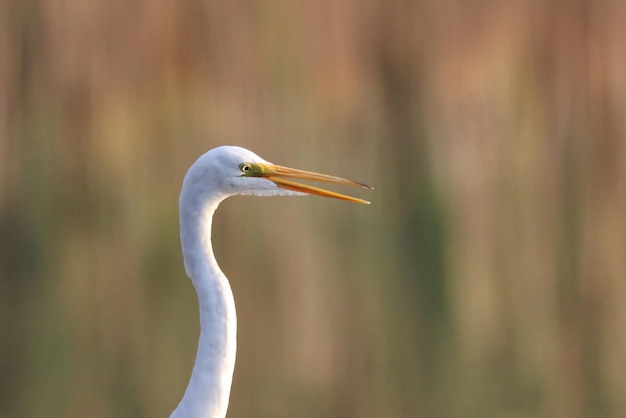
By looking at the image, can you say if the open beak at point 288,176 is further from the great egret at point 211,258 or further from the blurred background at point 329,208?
the blurred background at point 329,208

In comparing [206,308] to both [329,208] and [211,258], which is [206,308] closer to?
[211,258]

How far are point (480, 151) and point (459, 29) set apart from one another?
1.64 ft

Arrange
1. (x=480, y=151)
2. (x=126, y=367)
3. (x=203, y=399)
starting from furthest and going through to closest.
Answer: (x=480, y=151), (x=126, y=367), (x=203, y=399)

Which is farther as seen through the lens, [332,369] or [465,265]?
[465,265]

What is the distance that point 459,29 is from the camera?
4324mm

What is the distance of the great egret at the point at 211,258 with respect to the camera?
5.95ft

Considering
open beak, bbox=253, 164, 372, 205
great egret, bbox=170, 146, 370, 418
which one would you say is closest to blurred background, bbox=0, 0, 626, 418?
great egret, bbox=170, 146, 370, 418

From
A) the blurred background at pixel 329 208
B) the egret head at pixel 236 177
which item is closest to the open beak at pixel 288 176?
the egret head at pixel 236 177

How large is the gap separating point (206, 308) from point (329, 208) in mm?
2403

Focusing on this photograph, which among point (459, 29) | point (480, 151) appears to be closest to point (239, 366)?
point (480, 151)

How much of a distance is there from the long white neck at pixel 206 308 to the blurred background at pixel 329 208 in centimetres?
186

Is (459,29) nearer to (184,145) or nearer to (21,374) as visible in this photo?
(184,145)

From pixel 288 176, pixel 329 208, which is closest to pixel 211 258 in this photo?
pixel 288 176

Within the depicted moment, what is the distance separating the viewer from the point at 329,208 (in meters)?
4.20
